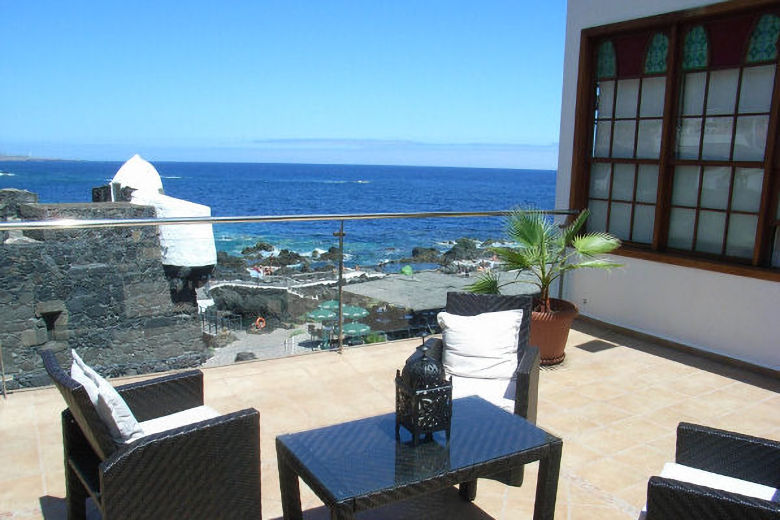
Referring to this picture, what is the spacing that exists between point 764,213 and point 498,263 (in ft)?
6.46

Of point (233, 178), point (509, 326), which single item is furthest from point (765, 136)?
point (233, 178)

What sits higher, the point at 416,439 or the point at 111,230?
the point at 111,230

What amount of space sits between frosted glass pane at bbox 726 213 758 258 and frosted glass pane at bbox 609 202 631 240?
0.91 metres

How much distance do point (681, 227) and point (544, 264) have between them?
138 cm

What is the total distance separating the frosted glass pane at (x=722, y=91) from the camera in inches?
173

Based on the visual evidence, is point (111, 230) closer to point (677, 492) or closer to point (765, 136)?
point (677, 492)

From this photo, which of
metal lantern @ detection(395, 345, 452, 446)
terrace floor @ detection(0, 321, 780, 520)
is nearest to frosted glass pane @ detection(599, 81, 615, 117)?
terrace floor @ detection(0, 321, 780, 520)

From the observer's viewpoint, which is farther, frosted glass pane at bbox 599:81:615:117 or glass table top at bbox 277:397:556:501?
frosted glass pane at bbox 599:81:615:117

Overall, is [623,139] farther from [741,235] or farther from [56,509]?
[56,509]

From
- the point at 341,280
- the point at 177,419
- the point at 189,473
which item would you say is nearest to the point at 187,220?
the point at 341,280

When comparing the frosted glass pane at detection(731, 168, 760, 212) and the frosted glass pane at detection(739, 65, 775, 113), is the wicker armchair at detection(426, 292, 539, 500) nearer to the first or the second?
the frosted glass pane at detection(731, 168, 760, 212)

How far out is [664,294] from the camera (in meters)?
4.90

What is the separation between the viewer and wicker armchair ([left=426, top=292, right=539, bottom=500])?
2.58 meters

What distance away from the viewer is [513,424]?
2271 millimetres
